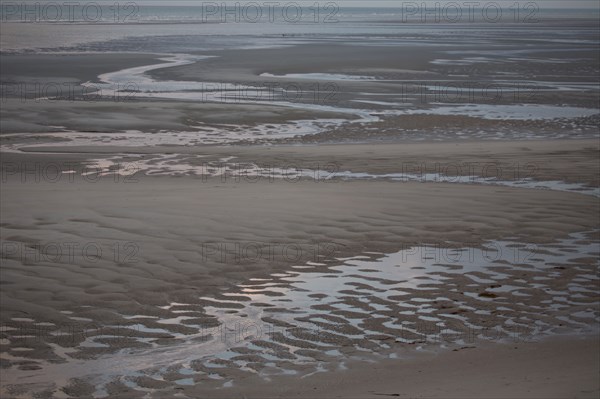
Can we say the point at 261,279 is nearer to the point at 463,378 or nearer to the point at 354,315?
the point at 354,315

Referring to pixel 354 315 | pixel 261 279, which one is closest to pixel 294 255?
pixel 261 279

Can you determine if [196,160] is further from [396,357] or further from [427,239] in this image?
[396,357]

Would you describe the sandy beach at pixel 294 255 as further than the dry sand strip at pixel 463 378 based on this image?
Yes

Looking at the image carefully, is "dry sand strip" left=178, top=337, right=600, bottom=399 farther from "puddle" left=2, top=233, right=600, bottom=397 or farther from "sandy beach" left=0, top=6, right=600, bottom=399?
"puddle" left=2, top=233, right=600, bottom=397

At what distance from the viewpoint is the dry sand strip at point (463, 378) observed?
459 cm

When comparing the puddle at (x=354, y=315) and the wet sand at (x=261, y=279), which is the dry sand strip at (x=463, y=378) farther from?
the puddle at (x=354, y=315)

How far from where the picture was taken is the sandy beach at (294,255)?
505 cm

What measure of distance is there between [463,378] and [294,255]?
9.79 ft

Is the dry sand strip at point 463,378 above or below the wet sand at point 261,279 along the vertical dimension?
below

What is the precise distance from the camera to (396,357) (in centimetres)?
527

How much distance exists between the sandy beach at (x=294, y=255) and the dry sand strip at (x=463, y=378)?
0.06 feet

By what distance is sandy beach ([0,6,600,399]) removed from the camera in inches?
199

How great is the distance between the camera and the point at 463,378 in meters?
4.88

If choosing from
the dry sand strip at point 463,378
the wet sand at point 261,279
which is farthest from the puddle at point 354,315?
the dry sand strip at point 463,378
